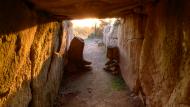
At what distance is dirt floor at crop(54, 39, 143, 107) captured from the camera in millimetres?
8406

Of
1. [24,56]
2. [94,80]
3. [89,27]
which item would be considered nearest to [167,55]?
[24,56]

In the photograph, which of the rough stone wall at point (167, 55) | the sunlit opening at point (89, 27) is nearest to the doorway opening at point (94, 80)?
the rough stone wall at point (167, 55)

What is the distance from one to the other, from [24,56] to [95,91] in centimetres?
468

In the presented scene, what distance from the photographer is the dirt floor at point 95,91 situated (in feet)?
27.6

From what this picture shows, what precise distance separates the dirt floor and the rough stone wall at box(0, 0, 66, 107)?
5.33 ft

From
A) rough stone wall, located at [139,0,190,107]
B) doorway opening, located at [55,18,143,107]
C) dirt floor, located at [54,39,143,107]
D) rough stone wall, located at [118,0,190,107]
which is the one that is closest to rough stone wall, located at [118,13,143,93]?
dirt floor, located at [54,39,143,107]

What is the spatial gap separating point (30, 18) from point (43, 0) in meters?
0.67

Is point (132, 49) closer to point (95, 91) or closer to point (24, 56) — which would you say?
point (95, 91)

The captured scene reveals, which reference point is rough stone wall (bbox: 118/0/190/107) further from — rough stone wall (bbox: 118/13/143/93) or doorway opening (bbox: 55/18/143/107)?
doorway opening (bbox: 55/18/143/107)

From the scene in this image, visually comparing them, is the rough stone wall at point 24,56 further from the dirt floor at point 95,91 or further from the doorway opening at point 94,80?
the doorway opening at point 94,80

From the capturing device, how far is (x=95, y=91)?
937cm

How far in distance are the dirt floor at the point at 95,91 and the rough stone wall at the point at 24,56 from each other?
1.63 metres

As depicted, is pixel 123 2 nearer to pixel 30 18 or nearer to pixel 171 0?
pixel 171 0

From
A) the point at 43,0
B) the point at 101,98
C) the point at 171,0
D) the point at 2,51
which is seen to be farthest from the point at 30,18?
the point at 101,98
